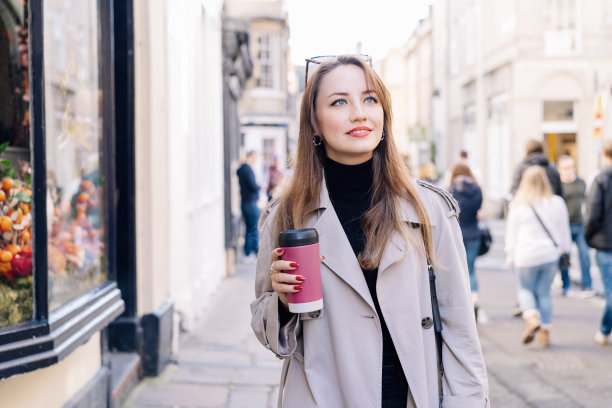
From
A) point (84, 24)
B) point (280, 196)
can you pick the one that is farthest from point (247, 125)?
point (280, 196)

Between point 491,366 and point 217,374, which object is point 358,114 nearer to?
point 217,374

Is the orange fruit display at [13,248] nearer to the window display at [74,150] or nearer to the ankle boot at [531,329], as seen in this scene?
the window display at [74,150]

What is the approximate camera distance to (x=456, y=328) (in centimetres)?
225

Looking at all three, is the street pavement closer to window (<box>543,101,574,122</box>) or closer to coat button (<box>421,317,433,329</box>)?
coat button (<box>421,317,433,329</box>)

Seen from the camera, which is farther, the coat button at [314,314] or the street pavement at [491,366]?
the street pavement at [491,366]

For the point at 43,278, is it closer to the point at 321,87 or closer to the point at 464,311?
the point at 321,87

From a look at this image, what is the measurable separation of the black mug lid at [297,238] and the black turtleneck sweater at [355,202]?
0.87ft

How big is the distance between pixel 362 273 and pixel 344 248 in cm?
9

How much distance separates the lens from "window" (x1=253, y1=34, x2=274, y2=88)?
1196 inches

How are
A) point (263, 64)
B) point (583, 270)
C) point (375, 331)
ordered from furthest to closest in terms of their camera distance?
point (263, 64)
point (583, 270)
point (375, 331)

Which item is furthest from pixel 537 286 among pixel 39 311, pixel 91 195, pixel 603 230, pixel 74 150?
pixel 39 311

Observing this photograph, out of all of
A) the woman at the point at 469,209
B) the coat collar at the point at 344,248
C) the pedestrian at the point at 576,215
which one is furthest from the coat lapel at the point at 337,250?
the pedestrian at the point at 576,215

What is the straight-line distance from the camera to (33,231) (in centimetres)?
338

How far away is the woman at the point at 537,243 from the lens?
7.06m
